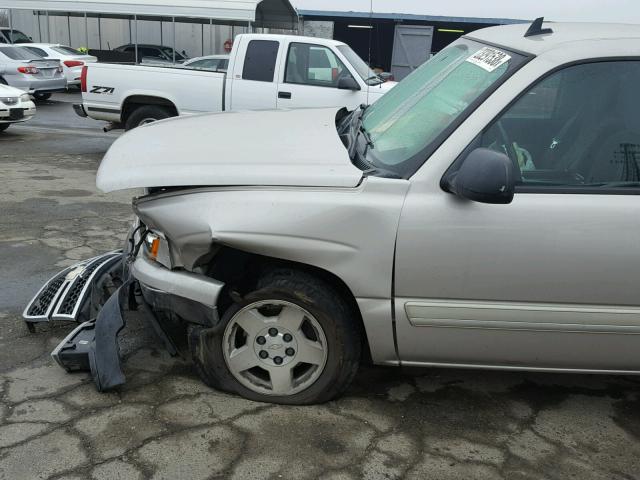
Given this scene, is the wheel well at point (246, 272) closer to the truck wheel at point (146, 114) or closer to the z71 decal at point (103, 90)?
the truck wheel at point (146, 114)

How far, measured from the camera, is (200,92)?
884 cm

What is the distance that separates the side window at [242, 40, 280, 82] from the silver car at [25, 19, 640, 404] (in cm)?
584

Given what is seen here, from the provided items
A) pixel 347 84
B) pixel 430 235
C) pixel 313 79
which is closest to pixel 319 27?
pixel 313 79

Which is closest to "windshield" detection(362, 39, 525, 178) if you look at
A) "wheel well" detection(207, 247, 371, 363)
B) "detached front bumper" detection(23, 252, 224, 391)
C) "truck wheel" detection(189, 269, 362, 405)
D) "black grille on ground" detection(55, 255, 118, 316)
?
"wheel well" detection(207, 247, 371, 363)

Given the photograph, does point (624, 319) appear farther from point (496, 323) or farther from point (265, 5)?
point (265, 5)

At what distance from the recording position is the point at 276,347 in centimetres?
303

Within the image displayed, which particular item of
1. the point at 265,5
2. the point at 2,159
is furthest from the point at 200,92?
the point at 265,5

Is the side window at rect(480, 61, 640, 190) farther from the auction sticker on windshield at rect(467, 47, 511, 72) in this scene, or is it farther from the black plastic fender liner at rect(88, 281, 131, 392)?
the black plastic fender liner at rect(88, 281, 131, 392)

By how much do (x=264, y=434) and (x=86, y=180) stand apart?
19.1 feet

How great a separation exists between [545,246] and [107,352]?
7.11ft

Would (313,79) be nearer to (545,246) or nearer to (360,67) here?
(360,67)

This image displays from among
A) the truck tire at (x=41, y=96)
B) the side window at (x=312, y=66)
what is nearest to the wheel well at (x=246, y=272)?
the side window at (x=312, y=66)

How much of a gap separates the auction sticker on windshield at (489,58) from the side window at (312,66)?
A: 5.43m

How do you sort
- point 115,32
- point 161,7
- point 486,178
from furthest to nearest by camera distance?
point 115,32, point 161,7, point 486,178
